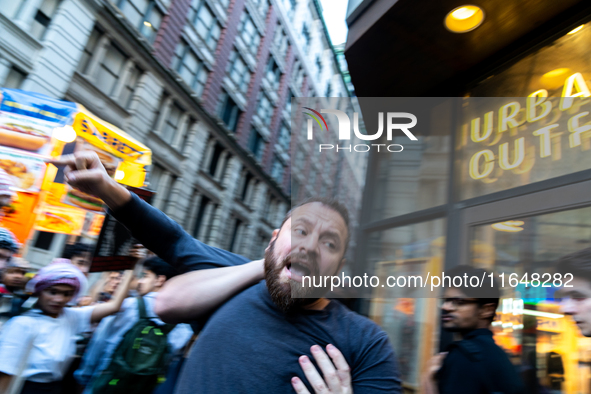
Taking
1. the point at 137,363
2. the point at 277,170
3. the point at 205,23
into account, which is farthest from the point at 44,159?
the point at 277,170

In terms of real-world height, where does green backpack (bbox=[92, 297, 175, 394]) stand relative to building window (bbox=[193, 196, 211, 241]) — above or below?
below

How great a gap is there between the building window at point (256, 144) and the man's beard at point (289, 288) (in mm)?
24609

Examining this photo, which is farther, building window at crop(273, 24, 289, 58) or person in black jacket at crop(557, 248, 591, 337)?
building window at crop(273, 24, 289, 58)

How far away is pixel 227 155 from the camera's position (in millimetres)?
23031

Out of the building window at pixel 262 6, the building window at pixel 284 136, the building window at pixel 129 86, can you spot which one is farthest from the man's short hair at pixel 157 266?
the building window at pixel 284 136

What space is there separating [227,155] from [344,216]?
22132 mm

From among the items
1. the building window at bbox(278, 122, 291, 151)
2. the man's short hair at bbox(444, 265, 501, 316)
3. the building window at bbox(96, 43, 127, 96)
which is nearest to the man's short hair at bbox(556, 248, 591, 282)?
the man's short hair at bbox(444, 265, 501, 316)

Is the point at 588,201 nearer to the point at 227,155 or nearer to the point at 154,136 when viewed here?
the point at 154,136

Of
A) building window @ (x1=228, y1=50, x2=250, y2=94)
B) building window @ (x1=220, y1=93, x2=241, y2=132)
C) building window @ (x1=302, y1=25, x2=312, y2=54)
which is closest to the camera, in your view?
building window @ (x1=220, y1=93, x2=241, y2=132)

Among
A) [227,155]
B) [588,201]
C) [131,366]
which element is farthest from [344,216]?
[227,155]

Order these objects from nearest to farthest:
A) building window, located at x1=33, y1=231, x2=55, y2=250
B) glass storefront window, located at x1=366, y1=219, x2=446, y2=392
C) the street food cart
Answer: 1. glass storefront window, located at x1=366, y1=219, x2=446, y2=392
2. the street food cart
3. building window, located at x1=33, y1=231, x2=55, y2=250

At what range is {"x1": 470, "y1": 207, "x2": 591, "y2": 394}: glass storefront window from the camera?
2795 mm

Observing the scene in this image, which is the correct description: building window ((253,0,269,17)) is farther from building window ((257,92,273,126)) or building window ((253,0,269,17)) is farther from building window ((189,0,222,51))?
building window ((257,92,273,126))

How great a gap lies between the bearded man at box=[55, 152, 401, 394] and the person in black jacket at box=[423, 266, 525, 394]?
1.19 meters
